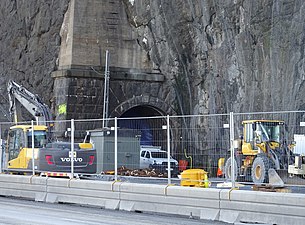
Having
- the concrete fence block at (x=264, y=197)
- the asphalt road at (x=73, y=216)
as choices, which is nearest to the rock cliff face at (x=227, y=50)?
the asphalt road at (x=73, y=216)

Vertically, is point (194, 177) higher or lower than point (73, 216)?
higher

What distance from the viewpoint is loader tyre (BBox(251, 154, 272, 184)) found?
20.6m

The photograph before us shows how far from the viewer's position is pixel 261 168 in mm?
23156

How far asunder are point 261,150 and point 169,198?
8.70 metres

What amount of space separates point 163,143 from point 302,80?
1585 centimetres

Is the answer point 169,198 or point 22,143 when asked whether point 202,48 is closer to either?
point 22,143

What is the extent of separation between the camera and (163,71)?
1884 inches

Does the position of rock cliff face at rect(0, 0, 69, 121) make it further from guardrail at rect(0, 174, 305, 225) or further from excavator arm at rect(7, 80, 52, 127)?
guardrail at rect(0, 174, 305, 225)

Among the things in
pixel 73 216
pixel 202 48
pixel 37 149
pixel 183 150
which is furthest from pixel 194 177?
pixel 202 48

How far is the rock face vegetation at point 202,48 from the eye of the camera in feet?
121

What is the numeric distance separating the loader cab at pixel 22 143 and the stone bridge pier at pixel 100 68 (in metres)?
14.1

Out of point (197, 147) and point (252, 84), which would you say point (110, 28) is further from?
point (197, 147)

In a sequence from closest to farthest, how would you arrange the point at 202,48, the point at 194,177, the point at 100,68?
the point at 194,177
the point at 202,48
the point at 100,68

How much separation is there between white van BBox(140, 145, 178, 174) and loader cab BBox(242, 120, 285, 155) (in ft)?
10.4
